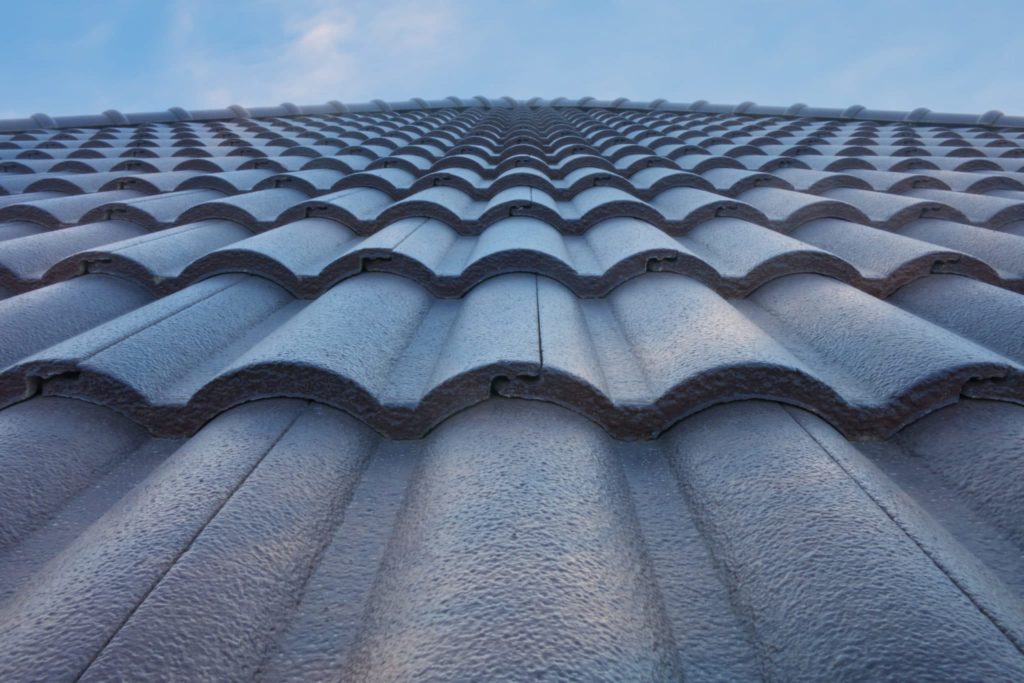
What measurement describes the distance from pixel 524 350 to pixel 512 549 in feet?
1.31

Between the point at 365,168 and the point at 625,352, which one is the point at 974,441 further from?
the point at 365,168

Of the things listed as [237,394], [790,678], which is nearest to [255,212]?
[237,394]

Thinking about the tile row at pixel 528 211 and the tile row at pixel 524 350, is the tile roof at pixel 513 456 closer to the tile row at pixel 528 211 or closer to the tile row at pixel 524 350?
the tile row at pixel 524 350

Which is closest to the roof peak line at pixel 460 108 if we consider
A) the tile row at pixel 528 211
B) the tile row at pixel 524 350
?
the tile row at pixel 528 211

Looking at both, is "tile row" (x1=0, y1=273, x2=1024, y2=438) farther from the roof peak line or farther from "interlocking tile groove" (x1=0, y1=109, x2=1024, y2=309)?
the roof peak line

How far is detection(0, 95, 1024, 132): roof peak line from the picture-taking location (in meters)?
4.94

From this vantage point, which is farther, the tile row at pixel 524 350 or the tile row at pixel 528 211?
the tile row at pixel 528 211

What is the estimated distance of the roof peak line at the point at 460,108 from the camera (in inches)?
195

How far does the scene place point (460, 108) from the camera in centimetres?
670

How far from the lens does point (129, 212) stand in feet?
6.70

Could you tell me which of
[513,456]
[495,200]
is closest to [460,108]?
[495,200]

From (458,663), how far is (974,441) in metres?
0.85

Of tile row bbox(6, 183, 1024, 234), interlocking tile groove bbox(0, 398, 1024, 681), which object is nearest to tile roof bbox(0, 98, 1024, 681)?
interlocking tile groove bbox(0, 398, 1024, 681)

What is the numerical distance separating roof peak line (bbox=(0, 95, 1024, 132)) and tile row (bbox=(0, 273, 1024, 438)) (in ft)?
15.6
